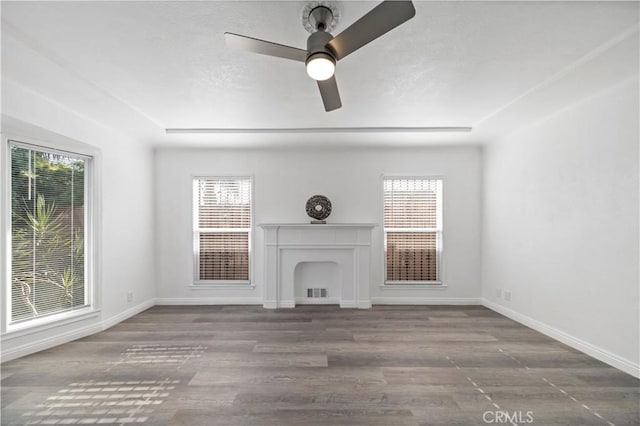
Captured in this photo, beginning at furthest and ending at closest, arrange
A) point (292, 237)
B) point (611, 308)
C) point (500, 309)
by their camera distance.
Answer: point (292, 237) → point (500, 309) → point (611, 308)

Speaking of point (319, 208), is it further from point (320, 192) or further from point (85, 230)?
point (85, 230)

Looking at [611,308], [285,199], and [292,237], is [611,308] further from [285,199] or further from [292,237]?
[285,199]

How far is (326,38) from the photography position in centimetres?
168

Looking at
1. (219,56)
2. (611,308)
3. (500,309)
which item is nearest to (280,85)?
(219,56)

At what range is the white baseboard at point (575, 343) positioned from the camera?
2.58 m

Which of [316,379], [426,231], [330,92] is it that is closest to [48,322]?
[316,379]

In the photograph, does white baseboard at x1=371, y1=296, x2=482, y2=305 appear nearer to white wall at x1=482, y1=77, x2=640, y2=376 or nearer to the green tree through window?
white wall at x1=482, y1=77, x2=640, y2=376

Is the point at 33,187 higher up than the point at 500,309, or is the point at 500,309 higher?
the point at 33,187

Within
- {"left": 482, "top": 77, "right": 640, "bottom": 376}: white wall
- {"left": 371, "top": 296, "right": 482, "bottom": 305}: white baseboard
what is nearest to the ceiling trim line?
{"left": 482, "top": 77, "right": 640, "bottom": 376}: white wall

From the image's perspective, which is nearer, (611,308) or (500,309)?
(611,308)

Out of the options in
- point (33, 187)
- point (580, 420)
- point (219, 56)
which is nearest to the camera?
point (580, 420)

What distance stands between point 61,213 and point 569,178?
5.56 m

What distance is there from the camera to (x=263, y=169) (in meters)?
4.89

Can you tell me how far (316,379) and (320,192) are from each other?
116 inches
